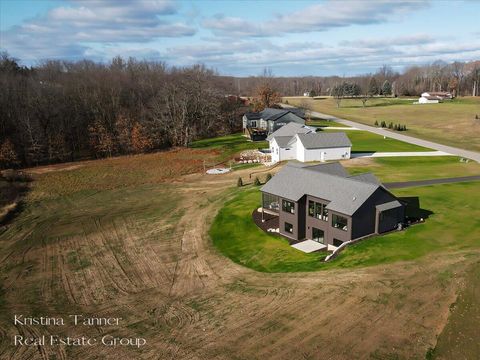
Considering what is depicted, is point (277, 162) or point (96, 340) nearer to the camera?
point (96, 340)

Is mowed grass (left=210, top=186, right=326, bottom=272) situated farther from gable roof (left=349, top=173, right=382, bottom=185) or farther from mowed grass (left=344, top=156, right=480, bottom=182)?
mowed grass (left=344, top=156, right=480, bottom=182)

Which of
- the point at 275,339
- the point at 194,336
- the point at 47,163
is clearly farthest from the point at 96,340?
the point at 47,163

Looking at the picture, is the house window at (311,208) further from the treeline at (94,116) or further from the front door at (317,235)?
the treeline at (94,116)

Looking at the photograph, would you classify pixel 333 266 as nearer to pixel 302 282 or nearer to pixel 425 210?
pixel 302 282

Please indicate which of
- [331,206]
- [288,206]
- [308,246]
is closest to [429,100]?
[288,206]

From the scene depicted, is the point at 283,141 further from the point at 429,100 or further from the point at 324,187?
the point at 429,100

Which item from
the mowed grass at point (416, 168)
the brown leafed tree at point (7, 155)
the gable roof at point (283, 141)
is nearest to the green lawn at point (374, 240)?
the mowed grass at point (416, 168)
